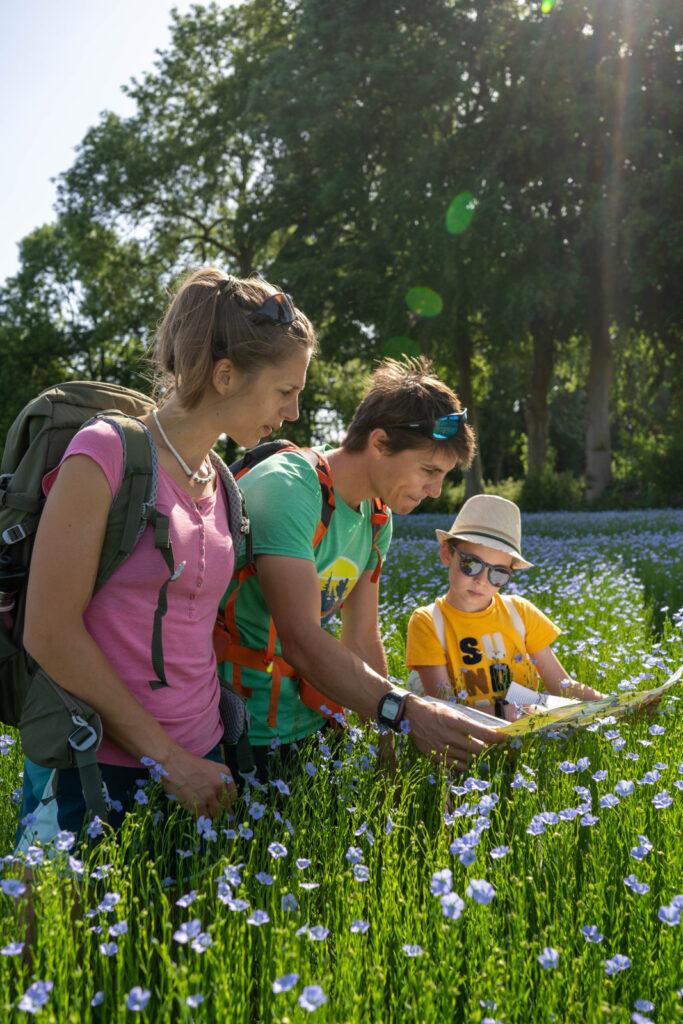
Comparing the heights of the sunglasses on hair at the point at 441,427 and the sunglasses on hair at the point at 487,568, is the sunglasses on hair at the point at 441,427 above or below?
above

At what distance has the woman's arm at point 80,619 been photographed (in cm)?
237

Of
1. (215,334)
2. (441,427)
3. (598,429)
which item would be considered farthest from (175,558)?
(598,429)

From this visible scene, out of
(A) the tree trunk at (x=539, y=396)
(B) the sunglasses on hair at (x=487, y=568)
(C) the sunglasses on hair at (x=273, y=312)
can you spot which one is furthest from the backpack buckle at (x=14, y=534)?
(A) the tree trunk at (x=539, y=396)

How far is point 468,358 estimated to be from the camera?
92.8 feet

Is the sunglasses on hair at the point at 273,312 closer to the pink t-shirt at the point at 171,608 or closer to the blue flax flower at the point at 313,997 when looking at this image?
the pink t-shirt at the point at 171,608

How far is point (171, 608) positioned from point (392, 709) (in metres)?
0.82

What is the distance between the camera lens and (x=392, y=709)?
3033 mm

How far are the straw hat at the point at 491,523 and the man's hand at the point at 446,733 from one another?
1347 mm

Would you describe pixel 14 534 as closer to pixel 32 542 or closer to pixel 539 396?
pixel 32 542

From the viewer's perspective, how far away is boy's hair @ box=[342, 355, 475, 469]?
138 inches

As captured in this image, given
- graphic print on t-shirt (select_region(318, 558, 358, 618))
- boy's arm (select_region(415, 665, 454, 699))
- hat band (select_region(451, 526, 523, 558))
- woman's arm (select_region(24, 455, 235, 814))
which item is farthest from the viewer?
hat band (select_region(451, 526, 523, 558))

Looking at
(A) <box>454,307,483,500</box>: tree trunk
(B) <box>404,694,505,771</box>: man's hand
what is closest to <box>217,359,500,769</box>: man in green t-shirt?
(B) <box>404,694,505,771</box>: man's hand

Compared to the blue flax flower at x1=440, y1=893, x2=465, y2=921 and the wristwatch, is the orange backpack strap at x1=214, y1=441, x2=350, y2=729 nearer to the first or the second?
the wristwatch

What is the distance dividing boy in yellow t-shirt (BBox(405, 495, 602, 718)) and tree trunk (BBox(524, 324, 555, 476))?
25487 mm
